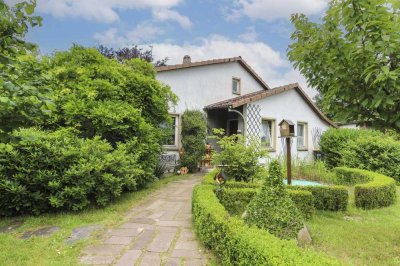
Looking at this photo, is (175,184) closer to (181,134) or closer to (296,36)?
(181,134)

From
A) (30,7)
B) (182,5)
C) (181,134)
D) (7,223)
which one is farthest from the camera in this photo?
(181,134)

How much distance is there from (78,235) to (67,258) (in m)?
0.90

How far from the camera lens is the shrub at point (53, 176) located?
19.6ft

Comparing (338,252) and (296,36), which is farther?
(296,36)

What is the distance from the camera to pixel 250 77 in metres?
17.6

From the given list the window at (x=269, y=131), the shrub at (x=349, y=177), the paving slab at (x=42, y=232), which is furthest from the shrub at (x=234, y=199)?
the window at (x=269, y=131)

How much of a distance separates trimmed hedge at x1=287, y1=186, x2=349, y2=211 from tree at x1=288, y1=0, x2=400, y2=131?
126 inches

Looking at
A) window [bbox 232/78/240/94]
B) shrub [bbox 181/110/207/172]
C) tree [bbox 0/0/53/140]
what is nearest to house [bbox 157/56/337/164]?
window [bbox 232/78/240/94]

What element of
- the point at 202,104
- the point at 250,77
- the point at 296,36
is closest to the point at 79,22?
the point at 296,36

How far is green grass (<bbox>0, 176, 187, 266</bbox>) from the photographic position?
4242 millimetres

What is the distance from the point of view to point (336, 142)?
1600 centimetres

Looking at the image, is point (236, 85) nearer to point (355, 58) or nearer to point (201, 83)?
point (201, 83)

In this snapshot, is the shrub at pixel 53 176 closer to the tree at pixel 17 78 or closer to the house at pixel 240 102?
the tree at pixel 17 78

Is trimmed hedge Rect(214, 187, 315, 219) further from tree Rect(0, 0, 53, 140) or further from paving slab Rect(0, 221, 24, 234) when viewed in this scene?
tree Rect(0, 0, 53, 140)
